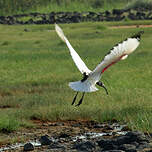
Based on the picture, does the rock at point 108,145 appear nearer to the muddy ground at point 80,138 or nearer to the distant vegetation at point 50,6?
the muddy ground at point 80,138

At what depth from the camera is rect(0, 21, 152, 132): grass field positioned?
39.8 feet

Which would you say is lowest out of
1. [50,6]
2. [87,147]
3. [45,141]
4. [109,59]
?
[50,6]

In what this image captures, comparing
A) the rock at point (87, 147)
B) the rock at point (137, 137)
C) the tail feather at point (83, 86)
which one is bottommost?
the rock at point (87, 147)

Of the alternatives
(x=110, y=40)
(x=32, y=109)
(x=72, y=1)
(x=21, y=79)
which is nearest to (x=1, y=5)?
(x=72, y=1)

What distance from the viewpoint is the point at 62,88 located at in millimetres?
16062

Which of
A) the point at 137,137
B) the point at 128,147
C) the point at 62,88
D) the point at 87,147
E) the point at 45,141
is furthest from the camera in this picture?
the point at 62,88

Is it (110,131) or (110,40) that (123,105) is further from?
(110,40)

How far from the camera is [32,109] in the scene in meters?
13.2

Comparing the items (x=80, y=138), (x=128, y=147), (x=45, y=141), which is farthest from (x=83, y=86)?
(x=80, y=138)

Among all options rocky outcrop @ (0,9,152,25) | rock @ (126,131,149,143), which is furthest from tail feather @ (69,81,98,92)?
rocky outcrop @ (0,9,152,25)

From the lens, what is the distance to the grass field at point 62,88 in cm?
1212

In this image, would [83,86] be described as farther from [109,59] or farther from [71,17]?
[71,17]

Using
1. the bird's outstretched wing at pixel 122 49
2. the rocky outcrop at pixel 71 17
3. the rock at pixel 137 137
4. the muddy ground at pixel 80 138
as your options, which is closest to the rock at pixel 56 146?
the muddy ground at pixel 80 138

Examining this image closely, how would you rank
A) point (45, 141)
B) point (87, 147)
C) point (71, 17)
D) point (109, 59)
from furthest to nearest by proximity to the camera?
point (71, 17), point (45, 141), point (87, 147), point (109, 59)
